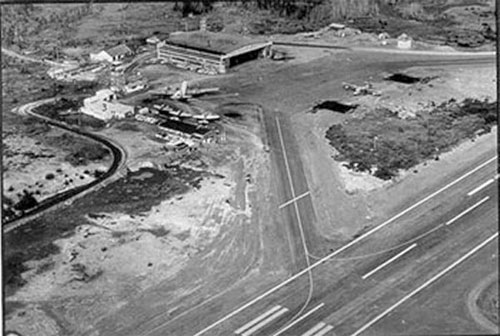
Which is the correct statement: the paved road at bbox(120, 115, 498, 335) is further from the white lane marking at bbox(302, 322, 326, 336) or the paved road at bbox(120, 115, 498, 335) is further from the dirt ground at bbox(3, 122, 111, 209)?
the dirt ground at bbox(3, 122, 111, 209)

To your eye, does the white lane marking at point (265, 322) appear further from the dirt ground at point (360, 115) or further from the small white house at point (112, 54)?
the small white house at point (112, 54)

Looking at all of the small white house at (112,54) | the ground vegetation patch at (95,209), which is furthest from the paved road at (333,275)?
the small white house at (112,54)

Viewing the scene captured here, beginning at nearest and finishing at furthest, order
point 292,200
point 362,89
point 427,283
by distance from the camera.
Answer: point 427,283, point 292,200, point 362,89

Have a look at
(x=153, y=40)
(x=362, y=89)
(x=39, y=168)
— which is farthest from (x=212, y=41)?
(x=39, y=168)

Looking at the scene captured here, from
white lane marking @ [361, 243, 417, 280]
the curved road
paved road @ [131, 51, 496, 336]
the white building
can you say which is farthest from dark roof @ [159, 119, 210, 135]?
white lane marking @ [361, 243, 417, 280]

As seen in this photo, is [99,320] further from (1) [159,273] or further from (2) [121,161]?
(2) [121,161]

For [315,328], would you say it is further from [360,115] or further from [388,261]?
[360,115]
